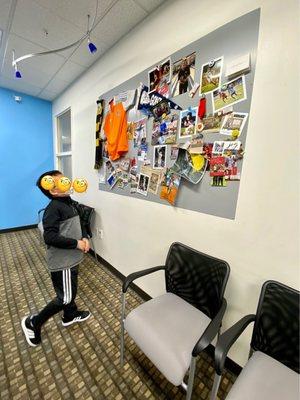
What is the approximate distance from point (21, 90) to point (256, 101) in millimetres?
4105

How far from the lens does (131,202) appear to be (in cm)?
207

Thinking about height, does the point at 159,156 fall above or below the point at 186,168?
above

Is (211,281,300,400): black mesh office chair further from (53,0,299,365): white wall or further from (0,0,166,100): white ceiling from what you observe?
(0,0,166,100): white ceiling

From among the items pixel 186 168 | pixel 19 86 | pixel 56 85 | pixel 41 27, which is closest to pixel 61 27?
pixel 41 27

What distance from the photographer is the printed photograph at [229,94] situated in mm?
1154

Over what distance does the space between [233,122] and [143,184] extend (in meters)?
0.96

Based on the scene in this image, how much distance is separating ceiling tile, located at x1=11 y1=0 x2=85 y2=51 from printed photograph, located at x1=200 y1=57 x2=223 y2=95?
1469 mm

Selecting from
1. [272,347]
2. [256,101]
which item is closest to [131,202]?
[256,101]

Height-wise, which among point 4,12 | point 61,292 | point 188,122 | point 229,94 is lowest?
point 61,292

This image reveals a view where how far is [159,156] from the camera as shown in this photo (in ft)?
5.54

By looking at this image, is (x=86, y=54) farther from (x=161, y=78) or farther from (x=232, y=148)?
(x=232, y=148)

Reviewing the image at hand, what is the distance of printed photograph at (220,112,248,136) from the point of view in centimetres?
116

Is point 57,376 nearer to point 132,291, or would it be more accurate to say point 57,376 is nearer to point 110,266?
point 132,291

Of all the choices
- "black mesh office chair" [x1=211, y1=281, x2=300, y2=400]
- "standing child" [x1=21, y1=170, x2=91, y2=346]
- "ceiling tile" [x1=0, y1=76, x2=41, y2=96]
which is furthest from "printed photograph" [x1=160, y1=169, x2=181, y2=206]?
"ceiling tile" [x1=0, y1=76, x2=41, y2=96]
